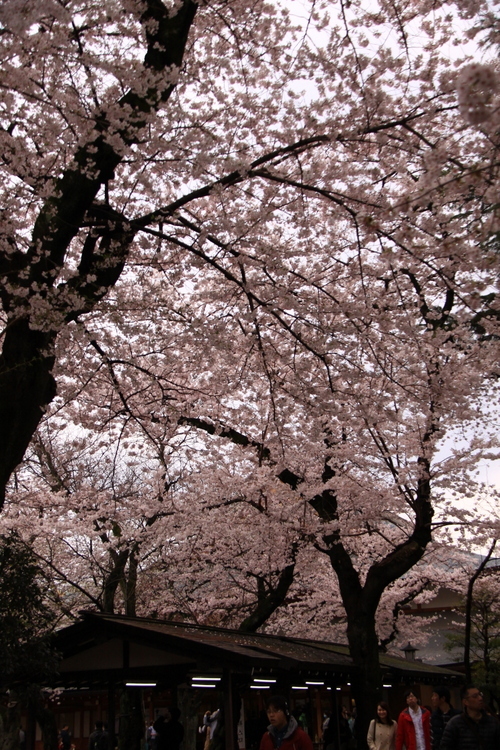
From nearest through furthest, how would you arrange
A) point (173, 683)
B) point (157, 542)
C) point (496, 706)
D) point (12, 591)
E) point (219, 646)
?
point (12, 591), point (219, 646), point (173, 683), point (157, 542), point (496, 706)

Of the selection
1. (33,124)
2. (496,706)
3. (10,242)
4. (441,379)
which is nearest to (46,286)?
(10,242)

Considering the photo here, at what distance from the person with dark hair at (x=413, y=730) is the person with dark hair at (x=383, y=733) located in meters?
0.42

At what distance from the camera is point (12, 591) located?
7273 millimetres

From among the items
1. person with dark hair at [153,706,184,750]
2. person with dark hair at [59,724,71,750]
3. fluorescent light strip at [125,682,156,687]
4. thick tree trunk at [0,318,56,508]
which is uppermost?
thick tree trunk at [0,318,56,508]

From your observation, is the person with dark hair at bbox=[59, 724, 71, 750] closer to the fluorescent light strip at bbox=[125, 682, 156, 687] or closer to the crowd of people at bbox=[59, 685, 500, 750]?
the crowd of people at bbox=[59, 685, 500, 750]

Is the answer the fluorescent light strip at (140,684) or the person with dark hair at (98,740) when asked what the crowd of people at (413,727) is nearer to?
the fluorescent light strip at (140,684)

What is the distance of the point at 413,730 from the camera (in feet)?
22.7

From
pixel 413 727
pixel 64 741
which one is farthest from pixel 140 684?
pixel 64 741

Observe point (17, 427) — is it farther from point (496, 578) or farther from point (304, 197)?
point (496, 578)

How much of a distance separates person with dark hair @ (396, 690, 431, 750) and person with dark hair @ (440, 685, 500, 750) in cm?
278

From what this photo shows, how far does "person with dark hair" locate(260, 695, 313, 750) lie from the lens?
4.33 meters

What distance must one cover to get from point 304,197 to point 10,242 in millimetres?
2910

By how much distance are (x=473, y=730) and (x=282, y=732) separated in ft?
4.05

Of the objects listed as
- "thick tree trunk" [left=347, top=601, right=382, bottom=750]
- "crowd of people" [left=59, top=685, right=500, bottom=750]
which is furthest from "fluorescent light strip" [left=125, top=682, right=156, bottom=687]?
"thick tree trunk" [left=347, top=601, right=382, bottom=750]
